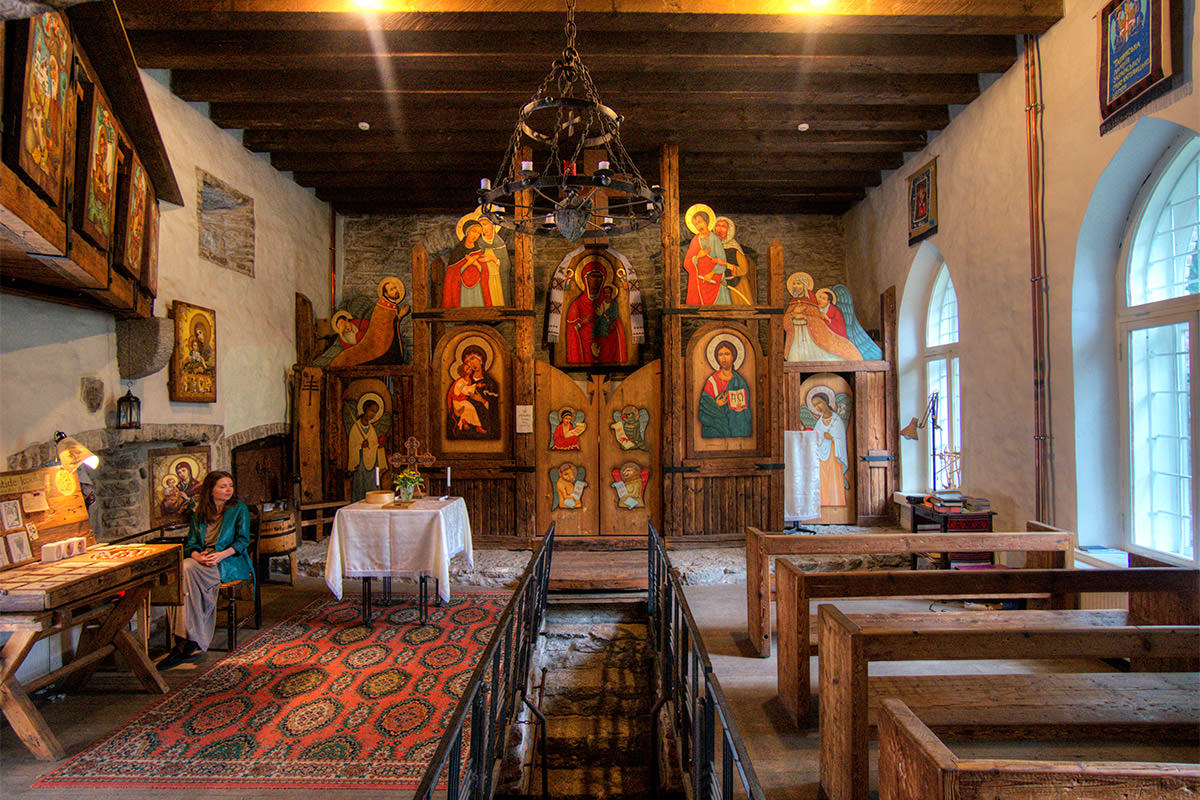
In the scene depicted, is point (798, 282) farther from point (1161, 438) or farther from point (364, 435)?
point (364, 435)

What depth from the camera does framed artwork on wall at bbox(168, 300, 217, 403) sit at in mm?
5684

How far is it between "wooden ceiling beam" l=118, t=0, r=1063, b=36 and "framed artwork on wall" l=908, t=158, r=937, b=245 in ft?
6.47

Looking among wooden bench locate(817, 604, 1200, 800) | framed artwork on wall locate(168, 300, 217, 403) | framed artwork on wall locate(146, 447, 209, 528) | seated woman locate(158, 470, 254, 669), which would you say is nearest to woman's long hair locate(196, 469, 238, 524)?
seated woman locate(158, 470, 254, 669)

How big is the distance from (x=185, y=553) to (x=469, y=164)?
5.45 metres

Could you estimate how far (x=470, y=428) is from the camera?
659cm

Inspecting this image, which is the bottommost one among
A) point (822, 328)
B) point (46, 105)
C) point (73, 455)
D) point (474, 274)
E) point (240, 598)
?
point (240, 598)

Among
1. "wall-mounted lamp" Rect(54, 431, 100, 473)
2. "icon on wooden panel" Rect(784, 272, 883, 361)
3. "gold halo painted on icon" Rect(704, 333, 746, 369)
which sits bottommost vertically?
"wall-mounted lamp" Rect(54, 431, 100, 473)

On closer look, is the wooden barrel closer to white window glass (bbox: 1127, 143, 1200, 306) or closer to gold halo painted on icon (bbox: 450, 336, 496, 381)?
gold halo painted on icon (bbox: 450, 336, 496, 381)

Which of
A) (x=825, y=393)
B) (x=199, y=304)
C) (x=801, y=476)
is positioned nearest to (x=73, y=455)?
(x=199, y=304)

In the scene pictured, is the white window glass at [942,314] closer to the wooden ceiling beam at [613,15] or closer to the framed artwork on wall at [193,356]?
the wooden ceiling beam at [613,15]

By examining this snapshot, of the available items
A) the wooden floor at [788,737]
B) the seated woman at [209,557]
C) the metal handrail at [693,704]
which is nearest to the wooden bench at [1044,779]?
the metal handrail at [693,704]

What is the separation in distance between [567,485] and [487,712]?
144 inches

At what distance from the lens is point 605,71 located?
232 inches

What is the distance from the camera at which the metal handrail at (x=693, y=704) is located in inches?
73.9
